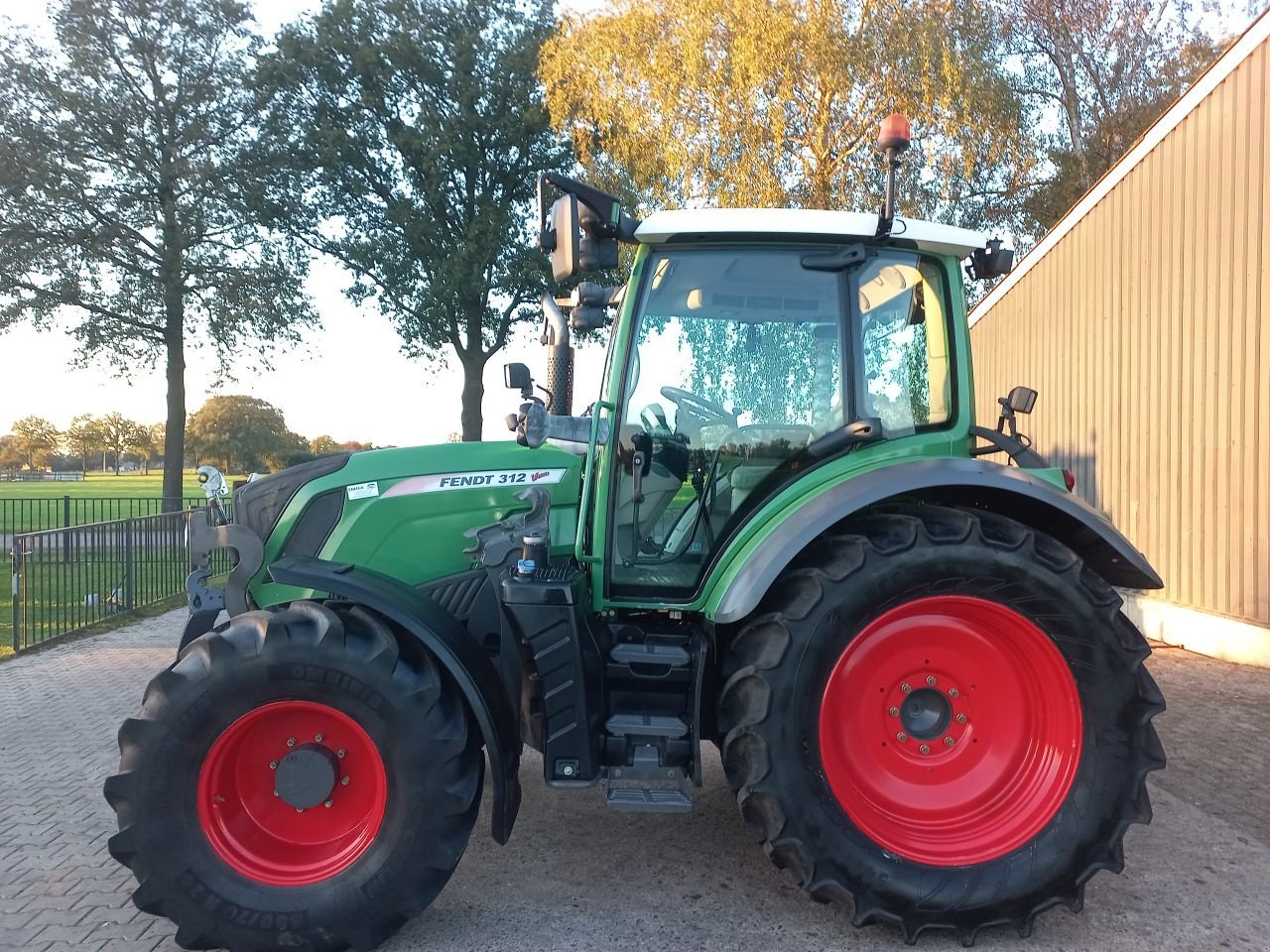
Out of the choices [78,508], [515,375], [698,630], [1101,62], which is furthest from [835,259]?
[1101,62]

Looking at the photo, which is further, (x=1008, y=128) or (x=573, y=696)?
(x=1008, y=128)

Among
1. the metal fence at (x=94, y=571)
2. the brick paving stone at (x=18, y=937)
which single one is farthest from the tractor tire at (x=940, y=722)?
the metal fence at (x=94, y=571)

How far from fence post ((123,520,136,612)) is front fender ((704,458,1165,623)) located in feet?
26.0

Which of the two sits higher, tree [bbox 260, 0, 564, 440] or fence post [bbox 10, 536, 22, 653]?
tree [bbox 260, 0, 564, 440]

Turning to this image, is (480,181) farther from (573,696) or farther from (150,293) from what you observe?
(573,696)

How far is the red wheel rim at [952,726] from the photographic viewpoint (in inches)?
120

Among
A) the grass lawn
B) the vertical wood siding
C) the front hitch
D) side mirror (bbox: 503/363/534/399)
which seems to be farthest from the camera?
the grass lawn

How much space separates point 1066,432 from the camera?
895cm

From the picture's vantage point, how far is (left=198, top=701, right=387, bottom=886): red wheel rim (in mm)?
2885

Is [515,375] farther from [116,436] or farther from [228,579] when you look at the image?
[116,436]

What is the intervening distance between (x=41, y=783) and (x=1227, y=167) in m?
8.43

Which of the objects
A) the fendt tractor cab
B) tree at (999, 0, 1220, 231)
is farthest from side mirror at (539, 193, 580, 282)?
tree at (999, 0, 1220, 231)

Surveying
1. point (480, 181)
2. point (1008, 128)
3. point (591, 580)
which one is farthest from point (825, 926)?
point (480, 181)

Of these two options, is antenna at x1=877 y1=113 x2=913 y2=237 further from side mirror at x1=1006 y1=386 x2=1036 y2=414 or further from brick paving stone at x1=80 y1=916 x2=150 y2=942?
brick paving stone at x1=80 y1=916 x2=150 y2=942
